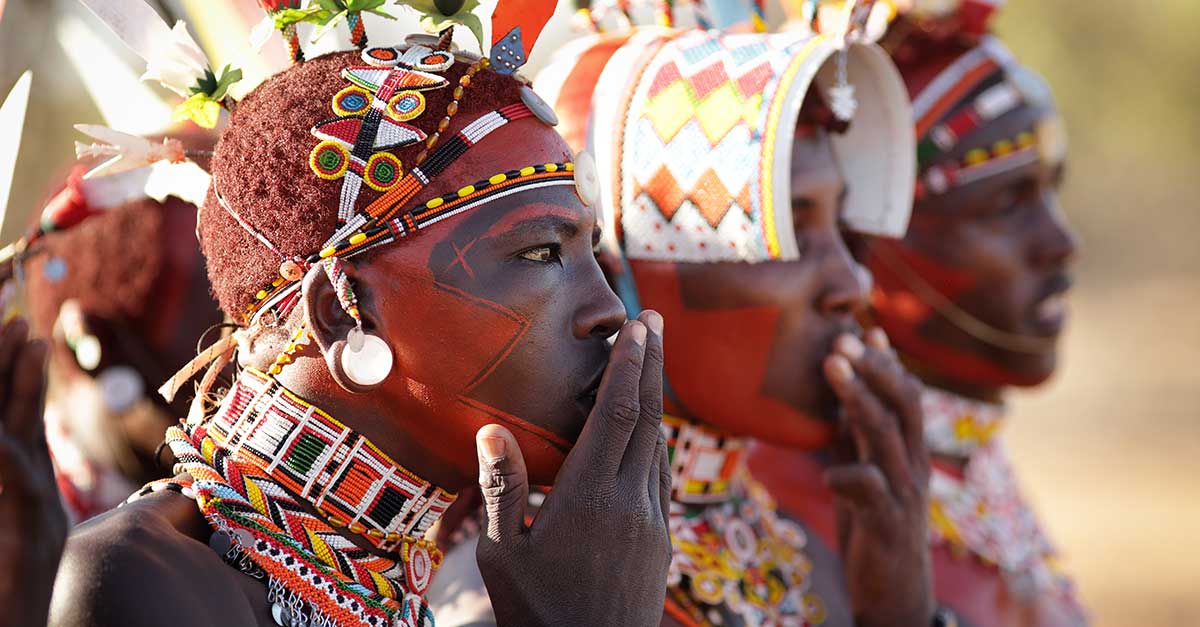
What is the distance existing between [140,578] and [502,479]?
0.58 metres

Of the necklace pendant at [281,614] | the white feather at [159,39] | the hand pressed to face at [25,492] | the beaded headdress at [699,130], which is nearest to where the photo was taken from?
the hand pressed to face at [25,492]

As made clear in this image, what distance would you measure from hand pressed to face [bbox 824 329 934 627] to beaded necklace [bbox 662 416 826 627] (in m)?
0.17

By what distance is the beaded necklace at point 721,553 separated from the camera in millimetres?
3275

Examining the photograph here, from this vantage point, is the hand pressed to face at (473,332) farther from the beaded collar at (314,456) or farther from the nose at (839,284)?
the nose at (839,284)

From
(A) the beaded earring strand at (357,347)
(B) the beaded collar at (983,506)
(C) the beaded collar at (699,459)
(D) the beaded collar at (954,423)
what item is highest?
(A) the beaded earring strand at (357,347)

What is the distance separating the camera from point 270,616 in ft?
7.19

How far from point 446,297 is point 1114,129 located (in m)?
21.3

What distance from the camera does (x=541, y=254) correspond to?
7.67ft

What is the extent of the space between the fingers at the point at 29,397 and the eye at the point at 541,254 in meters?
0.79

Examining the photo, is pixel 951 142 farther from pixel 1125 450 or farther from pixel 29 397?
pixel 1125 450

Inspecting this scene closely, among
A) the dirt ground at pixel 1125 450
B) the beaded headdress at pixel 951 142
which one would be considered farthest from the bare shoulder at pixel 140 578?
the dirt ground at pixel 1125 450

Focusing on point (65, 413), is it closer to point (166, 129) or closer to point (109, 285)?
point (109, 285)

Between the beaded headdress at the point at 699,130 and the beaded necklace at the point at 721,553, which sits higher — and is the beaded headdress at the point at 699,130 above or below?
above

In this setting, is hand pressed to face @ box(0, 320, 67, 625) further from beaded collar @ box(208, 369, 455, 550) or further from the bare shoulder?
beaded collar @ box(208, 369, 455, 550)
